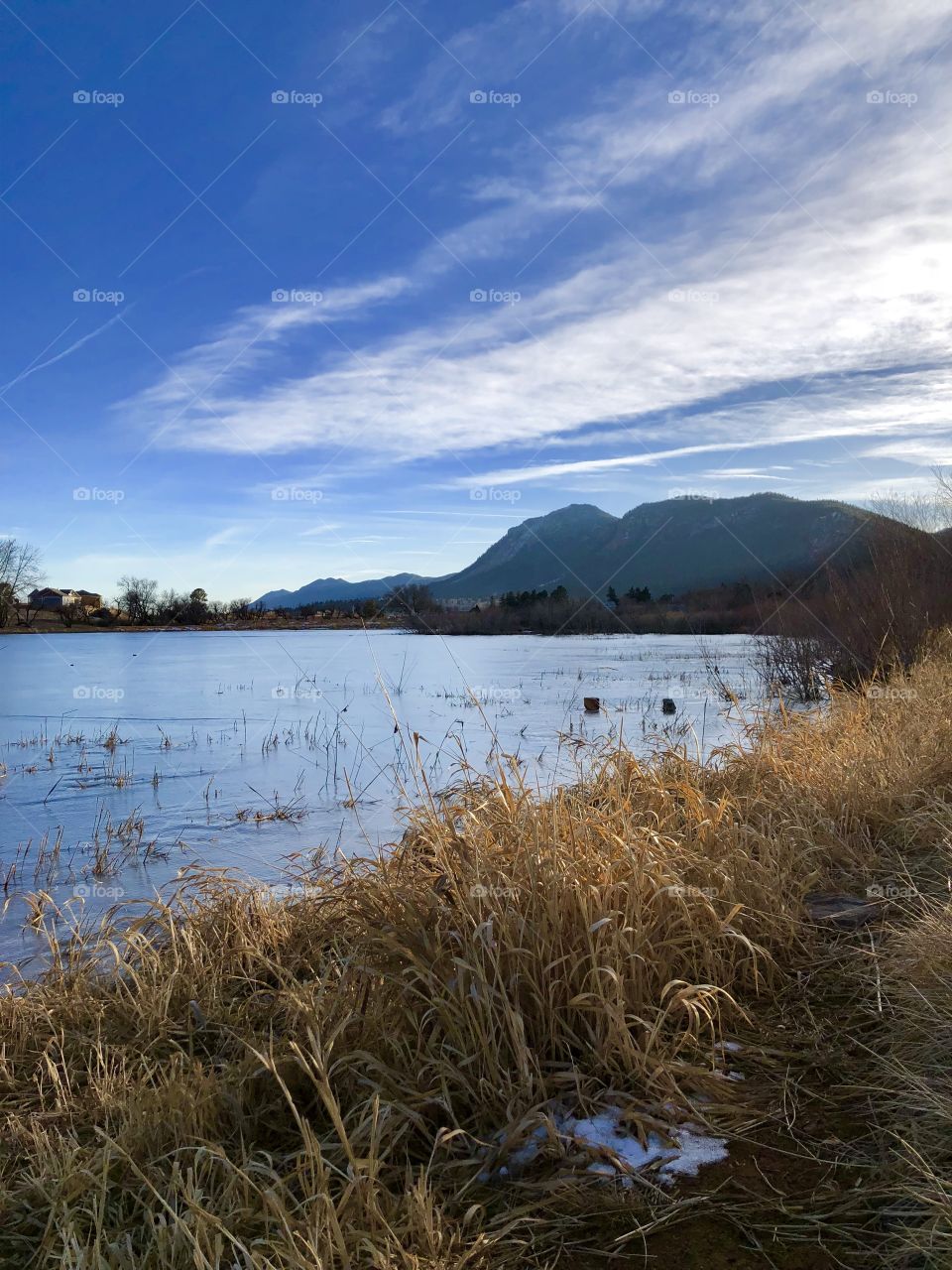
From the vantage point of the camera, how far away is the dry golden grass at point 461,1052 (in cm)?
234

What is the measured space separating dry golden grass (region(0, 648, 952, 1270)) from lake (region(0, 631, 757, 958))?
0.76 metres

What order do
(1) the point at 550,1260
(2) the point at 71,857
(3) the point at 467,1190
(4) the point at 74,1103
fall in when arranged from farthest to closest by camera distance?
(2) the point at 71,857 < (4) the point at 74,1103 < (3) the point at 467,1190 < (1) the point at 550,1260

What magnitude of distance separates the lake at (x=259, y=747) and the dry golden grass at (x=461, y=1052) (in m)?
0.76

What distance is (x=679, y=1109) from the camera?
9.27 ft

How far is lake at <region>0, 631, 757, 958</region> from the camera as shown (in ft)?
26.6

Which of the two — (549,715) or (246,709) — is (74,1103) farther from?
(246,709)

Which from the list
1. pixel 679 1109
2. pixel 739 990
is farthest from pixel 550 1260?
pixel 739 990

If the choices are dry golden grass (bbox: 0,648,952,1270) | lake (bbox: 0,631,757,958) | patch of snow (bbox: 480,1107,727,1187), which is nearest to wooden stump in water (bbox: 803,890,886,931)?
dry golden grass (bbox: 0,648,952,1270)

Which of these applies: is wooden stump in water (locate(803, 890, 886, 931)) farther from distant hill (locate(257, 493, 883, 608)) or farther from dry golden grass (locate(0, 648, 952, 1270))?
distant hill (locate(257, 493, 883, 608))

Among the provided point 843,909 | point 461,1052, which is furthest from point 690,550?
point 461,1052

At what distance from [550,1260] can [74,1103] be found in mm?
2057

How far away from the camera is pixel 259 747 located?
577 inches

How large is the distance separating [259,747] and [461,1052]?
12346 millimetres

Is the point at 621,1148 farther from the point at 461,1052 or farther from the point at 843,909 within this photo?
the point at 843,909
